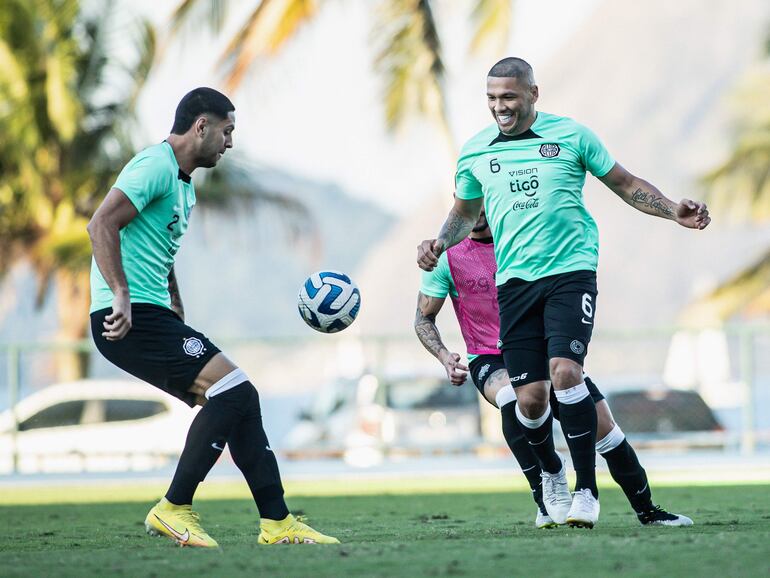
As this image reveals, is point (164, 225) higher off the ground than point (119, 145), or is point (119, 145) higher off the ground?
point (119, 145)

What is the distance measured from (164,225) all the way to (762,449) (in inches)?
430

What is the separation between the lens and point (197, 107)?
22.3 ft

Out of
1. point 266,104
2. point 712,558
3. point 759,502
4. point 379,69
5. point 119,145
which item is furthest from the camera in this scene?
point 119,145

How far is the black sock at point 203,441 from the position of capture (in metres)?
6.61

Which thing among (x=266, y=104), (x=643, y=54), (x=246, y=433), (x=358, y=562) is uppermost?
(x=643, y=54)

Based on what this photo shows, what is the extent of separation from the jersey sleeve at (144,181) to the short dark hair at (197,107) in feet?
0.94

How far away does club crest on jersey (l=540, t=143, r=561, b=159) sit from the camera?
7043 mm

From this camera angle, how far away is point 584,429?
693cm

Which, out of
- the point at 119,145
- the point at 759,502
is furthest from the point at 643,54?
the point at 759,502

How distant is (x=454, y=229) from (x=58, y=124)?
1786 centimetres

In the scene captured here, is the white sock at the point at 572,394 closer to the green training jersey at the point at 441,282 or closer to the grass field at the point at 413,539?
the grass field at the point at 413,539

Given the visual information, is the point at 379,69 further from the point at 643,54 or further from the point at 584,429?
the point at 643,54

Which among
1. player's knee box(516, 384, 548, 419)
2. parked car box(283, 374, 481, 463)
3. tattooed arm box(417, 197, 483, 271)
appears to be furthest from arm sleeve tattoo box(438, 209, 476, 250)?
parked car box(283, 374, 481, 463)

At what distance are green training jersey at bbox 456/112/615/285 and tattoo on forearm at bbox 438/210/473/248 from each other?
29cm
